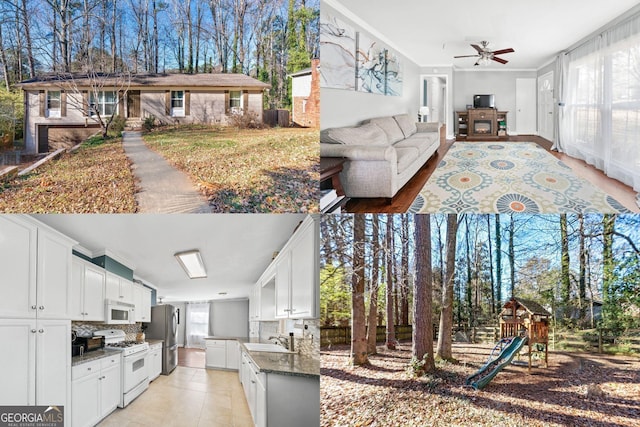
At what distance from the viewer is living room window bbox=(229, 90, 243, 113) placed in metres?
3.06

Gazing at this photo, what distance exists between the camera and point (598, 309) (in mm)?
2834

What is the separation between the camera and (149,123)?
3.04 metres

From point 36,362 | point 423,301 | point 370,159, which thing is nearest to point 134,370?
point 36,362

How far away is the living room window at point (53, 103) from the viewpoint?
118 inches

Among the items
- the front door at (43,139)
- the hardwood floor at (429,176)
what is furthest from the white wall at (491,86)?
the front door at (43,139)

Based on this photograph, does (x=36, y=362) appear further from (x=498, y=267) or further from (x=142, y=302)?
(x=498, y=267)

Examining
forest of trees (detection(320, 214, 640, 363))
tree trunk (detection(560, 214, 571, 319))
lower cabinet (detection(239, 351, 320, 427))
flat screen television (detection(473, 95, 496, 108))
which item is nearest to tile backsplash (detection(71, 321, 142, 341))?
lower cabinet (detection(239, 351, 320, 427))

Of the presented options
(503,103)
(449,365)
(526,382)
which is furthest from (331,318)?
(503,103)

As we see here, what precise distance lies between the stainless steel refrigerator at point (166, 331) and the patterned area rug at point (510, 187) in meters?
3.07

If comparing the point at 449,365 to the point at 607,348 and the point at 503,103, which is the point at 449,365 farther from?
the point at 503,103

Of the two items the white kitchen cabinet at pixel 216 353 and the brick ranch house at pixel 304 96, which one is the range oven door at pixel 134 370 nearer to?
the white kitchen cabinet at pixel 216 353

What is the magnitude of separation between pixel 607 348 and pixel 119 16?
402 cm

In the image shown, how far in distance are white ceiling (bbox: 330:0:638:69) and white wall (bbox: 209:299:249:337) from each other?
456cm

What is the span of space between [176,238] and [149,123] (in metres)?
0.91
